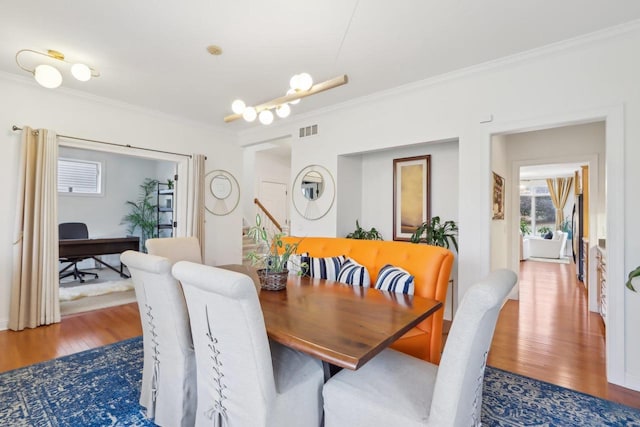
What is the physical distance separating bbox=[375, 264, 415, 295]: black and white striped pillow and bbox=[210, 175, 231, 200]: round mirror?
3627 mm

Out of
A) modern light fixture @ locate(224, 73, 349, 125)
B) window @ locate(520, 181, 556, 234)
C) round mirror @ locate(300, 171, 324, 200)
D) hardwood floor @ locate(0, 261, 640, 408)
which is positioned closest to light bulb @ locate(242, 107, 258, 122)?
modern light fixture @ locate(224, 73, 349, 125)

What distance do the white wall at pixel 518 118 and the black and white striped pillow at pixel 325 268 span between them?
4.46 feet

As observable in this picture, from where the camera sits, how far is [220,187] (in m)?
5.20

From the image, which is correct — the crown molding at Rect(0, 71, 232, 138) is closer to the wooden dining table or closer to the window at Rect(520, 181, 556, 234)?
the wooden dining table

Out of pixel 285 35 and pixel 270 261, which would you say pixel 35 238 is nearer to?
pixel 270 261

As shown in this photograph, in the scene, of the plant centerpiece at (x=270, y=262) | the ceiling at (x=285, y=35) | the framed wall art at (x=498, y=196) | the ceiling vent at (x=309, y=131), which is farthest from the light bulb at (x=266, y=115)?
the framed wall art at (x=498, y=196)

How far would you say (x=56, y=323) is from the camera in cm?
342

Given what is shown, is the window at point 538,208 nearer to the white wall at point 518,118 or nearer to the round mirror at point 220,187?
the white wall at point 518,118

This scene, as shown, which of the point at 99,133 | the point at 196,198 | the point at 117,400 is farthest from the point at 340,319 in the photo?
the point at 99,133

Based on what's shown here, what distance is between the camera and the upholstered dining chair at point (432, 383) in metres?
1.09

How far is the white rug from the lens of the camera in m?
4.38

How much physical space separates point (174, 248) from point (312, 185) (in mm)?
2062

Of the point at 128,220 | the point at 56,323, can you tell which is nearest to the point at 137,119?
the point at 56,323

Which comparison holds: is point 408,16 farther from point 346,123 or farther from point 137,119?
point 137,119
